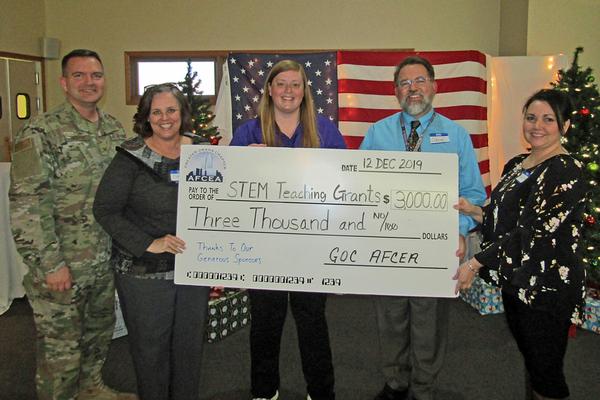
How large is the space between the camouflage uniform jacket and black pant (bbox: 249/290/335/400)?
0.84 metres

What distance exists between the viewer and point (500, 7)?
6637 millimetres

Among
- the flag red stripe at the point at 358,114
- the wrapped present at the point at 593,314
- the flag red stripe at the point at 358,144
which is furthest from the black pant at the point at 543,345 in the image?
the flag red stripe at the point at 358,114

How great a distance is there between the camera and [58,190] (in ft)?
7.61

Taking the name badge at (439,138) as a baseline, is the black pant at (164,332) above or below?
below

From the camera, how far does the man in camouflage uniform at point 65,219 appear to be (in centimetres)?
226

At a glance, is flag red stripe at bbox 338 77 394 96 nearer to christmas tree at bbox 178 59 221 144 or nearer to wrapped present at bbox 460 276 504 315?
christmas tree at bbox 178 59 221 144

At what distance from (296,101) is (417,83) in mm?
574

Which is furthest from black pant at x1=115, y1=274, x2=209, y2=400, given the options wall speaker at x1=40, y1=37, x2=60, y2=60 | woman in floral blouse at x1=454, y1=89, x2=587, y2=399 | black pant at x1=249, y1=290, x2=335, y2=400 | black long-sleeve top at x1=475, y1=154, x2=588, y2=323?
wall speaker at x1=40, y1=37, x2=60, y2=60

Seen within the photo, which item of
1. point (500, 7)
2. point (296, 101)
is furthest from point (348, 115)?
point (500, 7)

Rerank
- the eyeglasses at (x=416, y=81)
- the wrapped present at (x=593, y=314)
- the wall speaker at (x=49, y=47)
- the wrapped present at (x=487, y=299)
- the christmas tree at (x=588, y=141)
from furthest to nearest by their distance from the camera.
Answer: the wall speaker at (x=49, y=47) < the wrapped present at (x=487, y=299) < the wrapped present at (x=593, y=314) < the christmas tree at (x=588, y=141) < the eyeglasses at (x=416, y=81)

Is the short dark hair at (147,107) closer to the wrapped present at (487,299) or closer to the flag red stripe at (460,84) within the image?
the wrapped present at (487,299)

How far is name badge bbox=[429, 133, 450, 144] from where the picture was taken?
237 centimetres

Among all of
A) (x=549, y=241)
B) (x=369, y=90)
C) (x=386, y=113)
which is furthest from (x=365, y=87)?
(x=549, y=241)

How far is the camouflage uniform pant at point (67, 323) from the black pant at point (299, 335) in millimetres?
783
